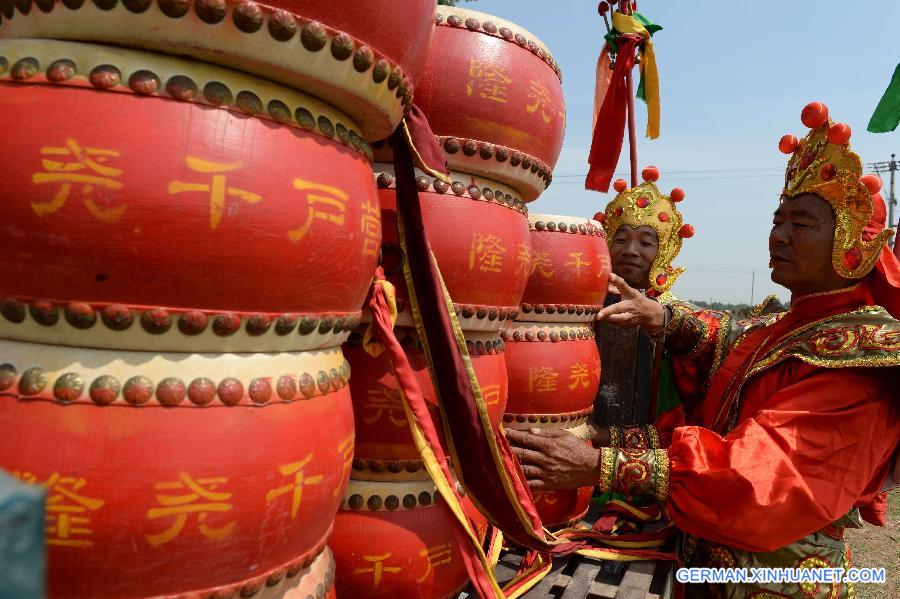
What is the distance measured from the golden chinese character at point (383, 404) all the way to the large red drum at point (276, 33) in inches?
30.7

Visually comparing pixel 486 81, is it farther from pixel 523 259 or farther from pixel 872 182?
pixel 872 182

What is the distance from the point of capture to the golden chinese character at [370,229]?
1.31 metres

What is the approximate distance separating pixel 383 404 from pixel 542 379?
106 centimetres

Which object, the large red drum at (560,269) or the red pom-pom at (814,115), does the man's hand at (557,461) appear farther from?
the red pom-pom at (814,115)

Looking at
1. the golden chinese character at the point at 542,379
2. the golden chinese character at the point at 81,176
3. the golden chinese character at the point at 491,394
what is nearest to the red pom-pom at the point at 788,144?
the golden chinese character at the point at 542,379

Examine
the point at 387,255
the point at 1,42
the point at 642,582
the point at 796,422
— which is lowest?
the point at 642,582

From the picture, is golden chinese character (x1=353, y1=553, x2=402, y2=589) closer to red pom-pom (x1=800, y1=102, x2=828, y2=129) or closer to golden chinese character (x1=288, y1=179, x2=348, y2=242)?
golden chinese character (x1=288, y1=179, x2=348, y2=242)

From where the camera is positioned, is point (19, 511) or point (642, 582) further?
point (642, 582)

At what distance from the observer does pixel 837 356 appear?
6.93ft

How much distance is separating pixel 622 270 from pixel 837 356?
2.21 metres

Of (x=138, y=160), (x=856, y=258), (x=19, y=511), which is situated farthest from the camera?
(x=856, y=258)

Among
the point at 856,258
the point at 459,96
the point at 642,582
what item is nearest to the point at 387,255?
the point at 459,96

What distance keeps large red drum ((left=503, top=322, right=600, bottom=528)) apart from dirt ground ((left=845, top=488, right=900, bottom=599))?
3.09 meters

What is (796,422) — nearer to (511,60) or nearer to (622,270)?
(511,60)
